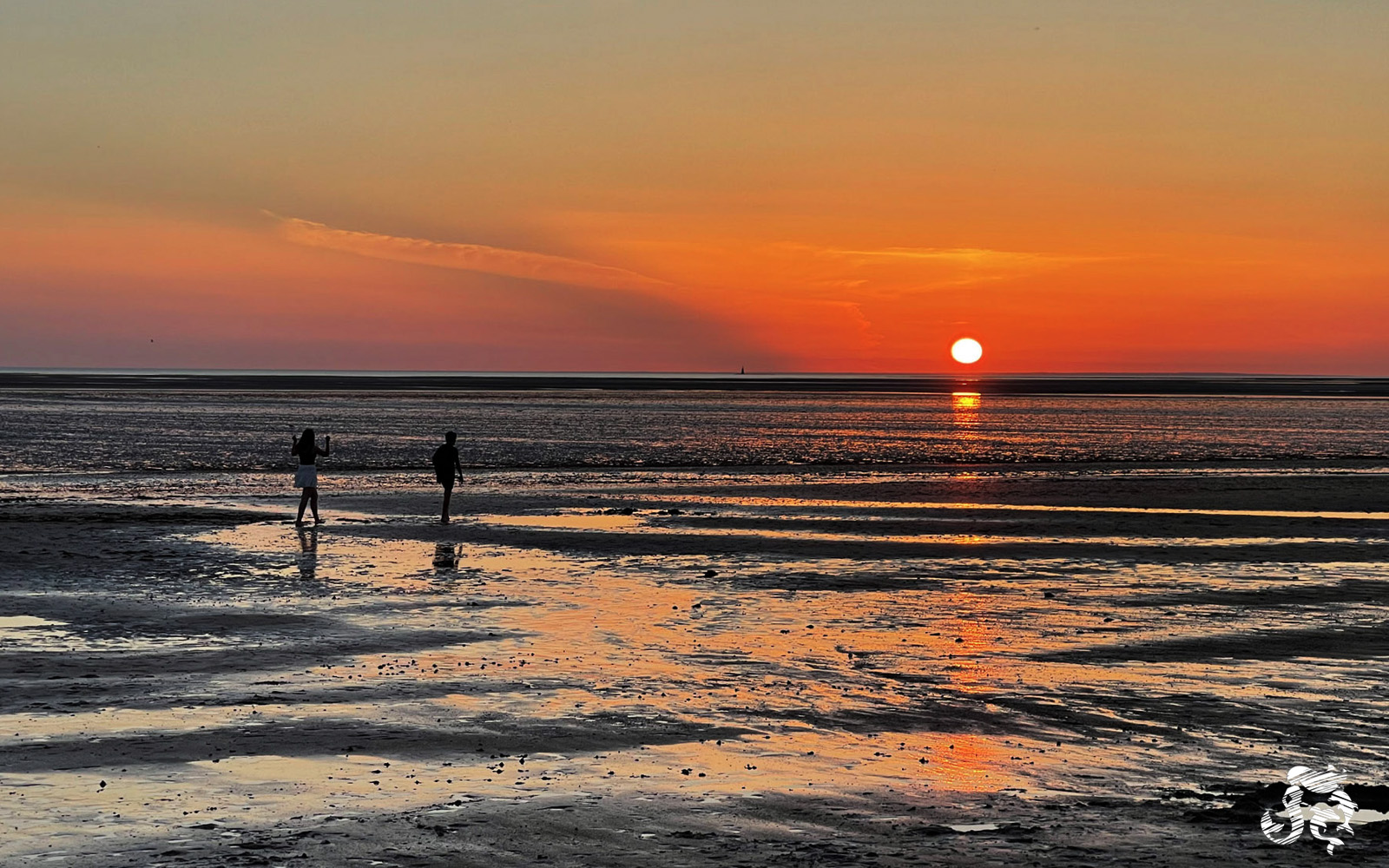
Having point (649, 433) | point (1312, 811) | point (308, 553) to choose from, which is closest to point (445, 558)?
point (308, 553)

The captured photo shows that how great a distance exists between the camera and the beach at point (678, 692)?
8203 millimetres

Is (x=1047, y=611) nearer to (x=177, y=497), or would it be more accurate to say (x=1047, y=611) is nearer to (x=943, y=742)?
(x=943, y=742)

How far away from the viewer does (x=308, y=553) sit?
22.8 meters

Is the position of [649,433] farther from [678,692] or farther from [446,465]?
[678,692]

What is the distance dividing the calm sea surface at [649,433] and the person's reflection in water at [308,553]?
63.1ft

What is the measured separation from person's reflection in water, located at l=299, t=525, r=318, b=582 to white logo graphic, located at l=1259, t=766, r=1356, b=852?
14.5m

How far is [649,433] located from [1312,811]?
61027 mm

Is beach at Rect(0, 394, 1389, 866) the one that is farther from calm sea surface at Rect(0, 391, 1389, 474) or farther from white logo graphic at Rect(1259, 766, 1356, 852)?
calm sea surface at Rect(0, 391, 1389, 474)

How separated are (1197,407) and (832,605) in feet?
348

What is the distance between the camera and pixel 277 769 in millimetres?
9484

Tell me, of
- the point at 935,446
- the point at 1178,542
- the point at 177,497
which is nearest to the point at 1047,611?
the point at 1178,542

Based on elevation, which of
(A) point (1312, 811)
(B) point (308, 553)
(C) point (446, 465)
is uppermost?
(C) point (446, 465)

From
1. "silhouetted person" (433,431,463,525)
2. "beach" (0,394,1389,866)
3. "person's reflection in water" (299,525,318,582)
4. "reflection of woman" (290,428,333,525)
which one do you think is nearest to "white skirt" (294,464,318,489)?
"reflection of woman" (290,428,333,525)

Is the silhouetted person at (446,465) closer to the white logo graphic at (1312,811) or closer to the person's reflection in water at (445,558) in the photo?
the person's reflection in water at (445,558)
